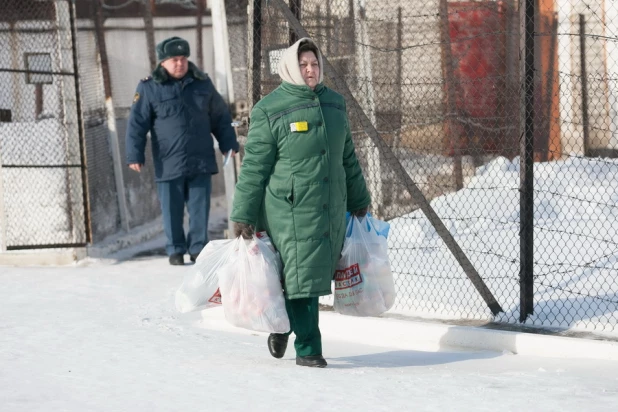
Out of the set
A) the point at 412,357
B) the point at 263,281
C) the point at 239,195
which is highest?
the point at 239,195

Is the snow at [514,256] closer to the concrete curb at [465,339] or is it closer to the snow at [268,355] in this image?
the snow at [268,355]

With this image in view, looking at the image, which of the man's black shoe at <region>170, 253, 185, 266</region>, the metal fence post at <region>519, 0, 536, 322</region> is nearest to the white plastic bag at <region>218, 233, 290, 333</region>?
the metal fence post at <region>519, 0, 536, 322</region>

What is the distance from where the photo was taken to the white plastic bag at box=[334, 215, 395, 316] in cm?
614

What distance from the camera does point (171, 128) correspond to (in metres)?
9.57

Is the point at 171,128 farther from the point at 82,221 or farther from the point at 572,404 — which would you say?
the point at 572,404

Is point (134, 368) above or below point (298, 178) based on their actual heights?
below

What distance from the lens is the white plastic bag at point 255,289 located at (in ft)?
19.3

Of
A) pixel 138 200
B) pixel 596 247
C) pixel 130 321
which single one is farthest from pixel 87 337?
pixel 138 200

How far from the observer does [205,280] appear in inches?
244

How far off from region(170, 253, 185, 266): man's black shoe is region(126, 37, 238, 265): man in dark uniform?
19 millimetres

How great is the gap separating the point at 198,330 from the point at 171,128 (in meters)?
2.68

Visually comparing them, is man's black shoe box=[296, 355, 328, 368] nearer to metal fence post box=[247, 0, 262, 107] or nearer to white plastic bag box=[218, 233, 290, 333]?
white plastic bag box=[218, 233, 290, 333]

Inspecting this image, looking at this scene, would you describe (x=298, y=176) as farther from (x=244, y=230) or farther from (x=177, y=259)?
(x=177, y=259)

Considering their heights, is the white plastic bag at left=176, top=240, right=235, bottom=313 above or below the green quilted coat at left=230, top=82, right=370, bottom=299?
below
